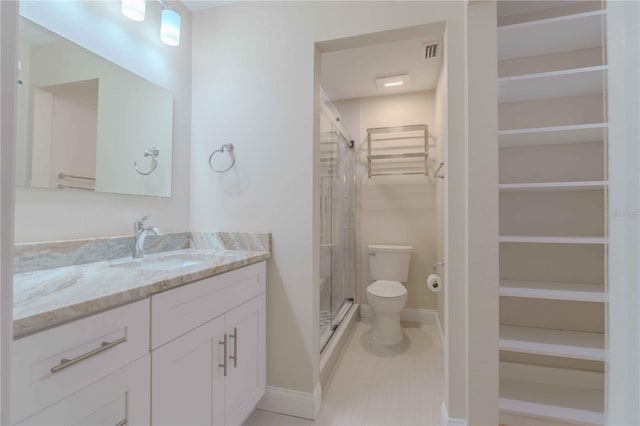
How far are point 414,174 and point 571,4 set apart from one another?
162 centimetres

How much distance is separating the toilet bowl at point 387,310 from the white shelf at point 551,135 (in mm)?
1375

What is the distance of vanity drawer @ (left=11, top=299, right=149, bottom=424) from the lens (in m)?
0.58

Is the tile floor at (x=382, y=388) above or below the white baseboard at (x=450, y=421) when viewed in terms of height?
below

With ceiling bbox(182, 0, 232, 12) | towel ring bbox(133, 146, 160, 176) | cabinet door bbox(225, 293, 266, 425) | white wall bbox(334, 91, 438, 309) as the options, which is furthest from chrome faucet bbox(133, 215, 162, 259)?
white wall bbox(334, 91, 438, 309)

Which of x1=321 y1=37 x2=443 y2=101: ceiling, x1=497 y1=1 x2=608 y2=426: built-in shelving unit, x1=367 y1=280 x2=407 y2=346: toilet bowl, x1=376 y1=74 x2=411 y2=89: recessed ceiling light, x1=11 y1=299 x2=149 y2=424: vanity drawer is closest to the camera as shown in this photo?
x1=11 y1=299 x2=149 y2=424: vanity drawer

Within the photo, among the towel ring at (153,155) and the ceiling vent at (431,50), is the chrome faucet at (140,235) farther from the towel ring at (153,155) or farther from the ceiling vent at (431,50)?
the ceiling vent at (431,50)

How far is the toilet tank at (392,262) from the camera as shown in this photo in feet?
9.20

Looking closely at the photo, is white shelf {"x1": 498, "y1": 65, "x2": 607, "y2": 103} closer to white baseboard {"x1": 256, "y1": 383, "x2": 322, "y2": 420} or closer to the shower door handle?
the shower door handle

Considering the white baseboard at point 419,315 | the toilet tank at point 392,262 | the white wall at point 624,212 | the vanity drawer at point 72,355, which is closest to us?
the white wall at point 624,212

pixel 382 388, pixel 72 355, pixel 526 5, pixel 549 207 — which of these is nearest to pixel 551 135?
pixel 549 207

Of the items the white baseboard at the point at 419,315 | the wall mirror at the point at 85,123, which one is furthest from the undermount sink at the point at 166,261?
the white baseboard at the point at 419,315

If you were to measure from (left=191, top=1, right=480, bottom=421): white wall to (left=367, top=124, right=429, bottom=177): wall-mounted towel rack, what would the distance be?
4.88 feet

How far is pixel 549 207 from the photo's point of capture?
171 centimetres

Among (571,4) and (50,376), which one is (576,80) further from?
(50,376)
